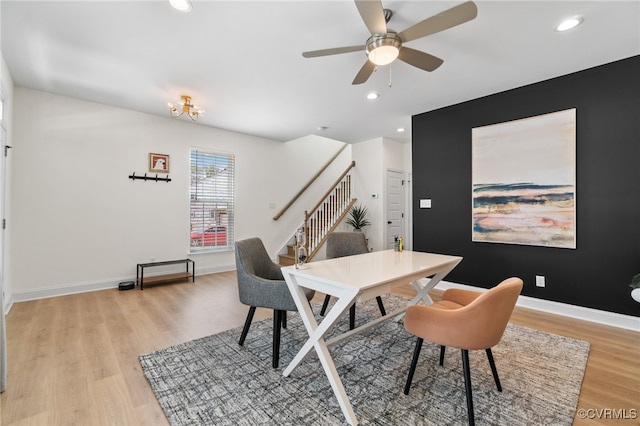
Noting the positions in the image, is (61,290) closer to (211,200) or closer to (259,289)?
(211,200)

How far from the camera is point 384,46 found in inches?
→ 83.7

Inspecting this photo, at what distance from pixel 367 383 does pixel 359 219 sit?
14.0 feet

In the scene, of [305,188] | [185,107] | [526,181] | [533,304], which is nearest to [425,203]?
[526,181]

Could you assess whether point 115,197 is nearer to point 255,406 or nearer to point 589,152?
point 255,406

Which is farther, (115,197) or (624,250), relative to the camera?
(115,197)

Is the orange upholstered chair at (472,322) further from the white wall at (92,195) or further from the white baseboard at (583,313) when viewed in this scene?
the white wall at (92,195)

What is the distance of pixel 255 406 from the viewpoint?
5.53 feet

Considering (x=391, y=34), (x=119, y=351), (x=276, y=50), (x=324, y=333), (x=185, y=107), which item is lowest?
(x=119, y=351)

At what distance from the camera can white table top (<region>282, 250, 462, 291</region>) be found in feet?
5.58

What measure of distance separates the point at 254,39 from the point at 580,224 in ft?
13.2

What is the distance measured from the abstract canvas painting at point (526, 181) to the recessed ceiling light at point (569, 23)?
3.95 feet

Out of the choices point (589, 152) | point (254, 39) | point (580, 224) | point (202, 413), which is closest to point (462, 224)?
point (580, 224)

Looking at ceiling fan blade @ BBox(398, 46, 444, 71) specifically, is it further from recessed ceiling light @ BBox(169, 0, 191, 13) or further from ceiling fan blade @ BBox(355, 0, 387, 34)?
recessed ceiling light @ BBox(169, 0, 191, 13)

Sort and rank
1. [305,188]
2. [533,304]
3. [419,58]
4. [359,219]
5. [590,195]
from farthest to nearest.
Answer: [305,188] → [359,219] → [533,304] → [590,195] → [419,58]
